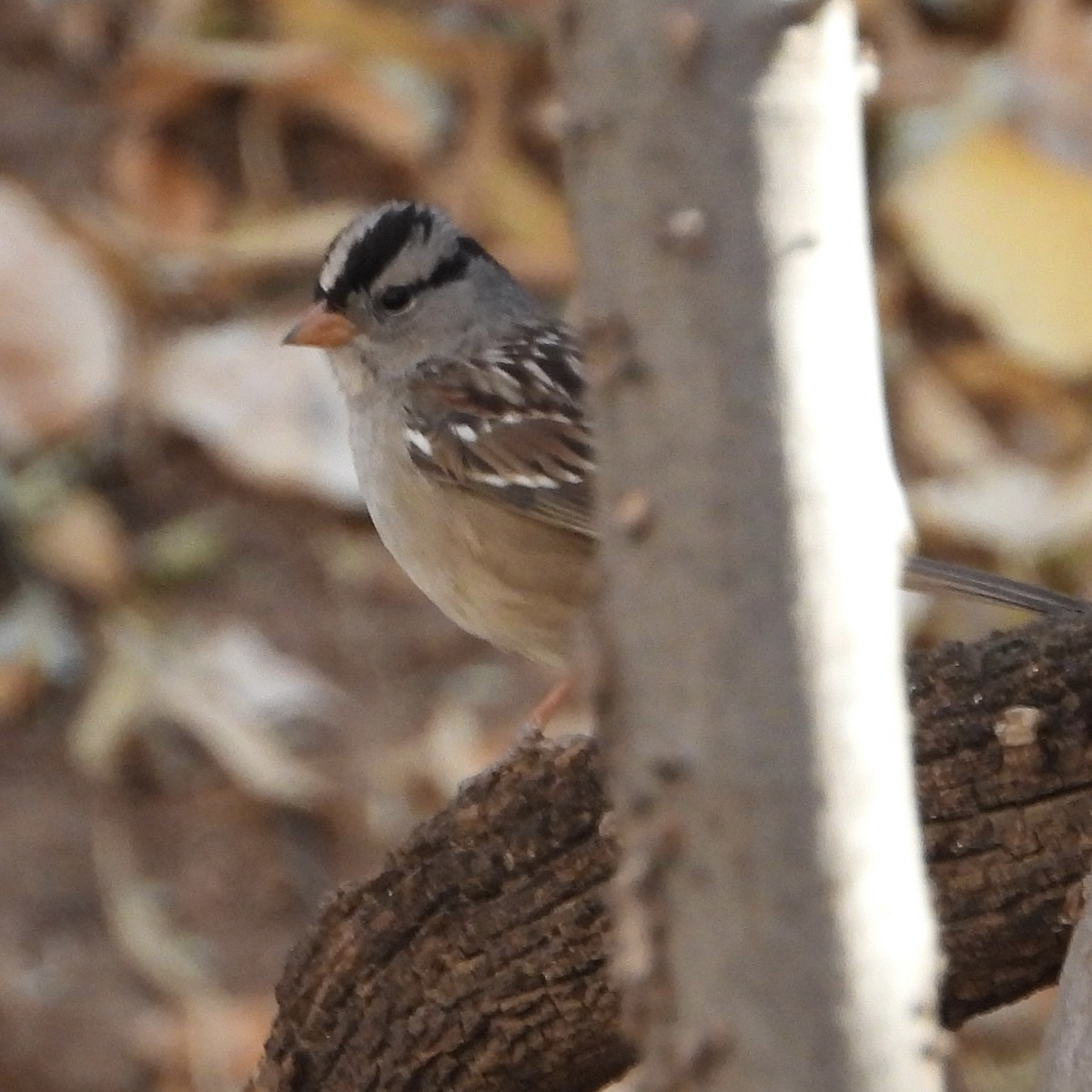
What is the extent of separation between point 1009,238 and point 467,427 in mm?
2100

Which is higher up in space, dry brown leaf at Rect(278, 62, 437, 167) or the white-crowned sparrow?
dry brown leaf at Rect(278, 62, 437, 167)

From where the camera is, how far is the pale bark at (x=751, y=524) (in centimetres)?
94

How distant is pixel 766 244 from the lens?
939 millimetres

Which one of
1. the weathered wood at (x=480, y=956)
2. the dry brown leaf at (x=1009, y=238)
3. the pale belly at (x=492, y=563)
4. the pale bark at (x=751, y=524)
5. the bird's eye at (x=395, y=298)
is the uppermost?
the dry brown leaf at (x=1009, y=238)

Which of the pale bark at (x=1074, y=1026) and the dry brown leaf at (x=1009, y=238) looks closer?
the pale bark at (x=1074, y=1026)

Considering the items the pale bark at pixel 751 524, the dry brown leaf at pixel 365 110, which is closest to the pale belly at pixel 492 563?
the pale bark at pixel 751 524

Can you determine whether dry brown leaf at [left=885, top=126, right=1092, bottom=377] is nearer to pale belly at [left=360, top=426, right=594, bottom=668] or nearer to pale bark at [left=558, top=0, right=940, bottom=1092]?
pale belly at [left=360, top=426, right=594, bottom=668]

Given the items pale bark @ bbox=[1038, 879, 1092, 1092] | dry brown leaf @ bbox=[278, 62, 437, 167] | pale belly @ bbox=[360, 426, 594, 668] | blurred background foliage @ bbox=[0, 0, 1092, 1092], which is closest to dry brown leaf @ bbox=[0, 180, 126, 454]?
blurred background foliage @ bbox=[0, 0, 1092, 1092]

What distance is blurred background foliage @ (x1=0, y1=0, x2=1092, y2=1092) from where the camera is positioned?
3605 millimetres

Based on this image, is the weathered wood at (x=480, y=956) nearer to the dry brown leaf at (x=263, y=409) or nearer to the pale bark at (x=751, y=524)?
the pale bark at (x=751, y=524)

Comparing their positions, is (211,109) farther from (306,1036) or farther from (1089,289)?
(306,1036)

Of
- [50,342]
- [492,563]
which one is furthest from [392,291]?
[50,342]

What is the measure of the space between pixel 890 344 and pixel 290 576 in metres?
1.22

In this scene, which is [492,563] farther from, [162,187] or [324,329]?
[162,187]
